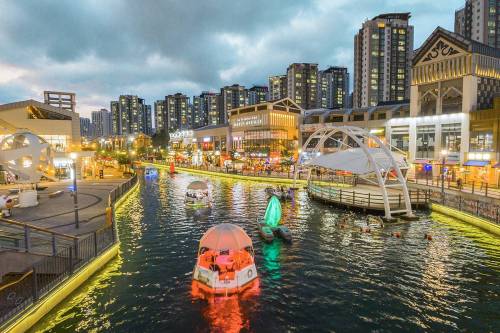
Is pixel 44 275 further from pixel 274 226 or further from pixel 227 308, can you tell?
pixel 274 226

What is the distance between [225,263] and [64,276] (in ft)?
26.2

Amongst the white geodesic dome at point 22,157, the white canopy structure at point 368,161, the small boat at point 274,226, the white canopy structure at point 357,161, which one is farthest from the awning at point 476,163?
the white geodesic dome at point 22,157

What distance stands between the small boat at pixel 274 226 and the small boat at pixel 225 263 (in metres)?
8.07

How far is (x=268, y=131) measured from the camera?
100 meters

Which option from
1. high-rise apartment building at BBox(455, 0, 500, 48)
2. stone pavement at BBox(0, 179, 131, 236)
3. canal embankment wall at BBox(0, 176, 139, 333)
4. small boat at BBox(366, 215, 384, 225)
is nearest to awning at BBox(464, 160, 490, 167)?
small boat at BBox(366, 215, 384, 225)

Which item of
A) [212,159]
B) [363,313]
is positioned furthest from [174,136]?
[363,313]

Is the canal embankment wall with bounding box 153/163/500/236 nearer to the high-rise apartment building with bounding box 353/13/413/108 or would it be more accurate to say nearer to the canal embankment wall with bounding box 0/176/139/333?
the canal embankment wall with bounding box 0/176/139/333

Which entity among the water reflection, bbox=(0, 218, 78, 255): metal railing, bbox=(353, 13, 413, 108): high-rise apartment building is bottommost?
the water reflection

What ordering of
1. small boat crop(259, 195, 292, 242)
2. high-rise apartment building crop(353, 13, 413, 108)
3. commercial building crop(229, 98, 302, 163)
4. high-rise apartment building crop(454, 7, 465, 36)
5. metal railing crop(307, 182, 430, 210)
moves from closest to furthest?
small boat crop(259, 195, 292, 242), metal railing crop(307, 182, 430, 210), commercial building crop(229, 98, 302, 163), high-rise apartment building crop(454, 7, 465, 36), high-rise apartment building crop(353, 13, 413, 108)

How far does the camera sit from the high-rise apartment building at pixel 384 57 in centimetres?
14988

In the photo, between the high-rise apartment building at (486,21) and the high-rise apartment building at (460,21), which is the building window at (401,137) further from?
the high-rise apartment building at (460,21)

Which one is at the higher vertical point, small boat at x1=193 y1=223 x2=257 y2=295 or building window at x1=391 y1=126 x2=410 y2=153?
building window at x1=391 y1=126 x2=410 y2=153

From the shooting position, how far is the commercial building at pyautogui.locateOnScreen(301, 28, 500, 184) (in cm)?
4800

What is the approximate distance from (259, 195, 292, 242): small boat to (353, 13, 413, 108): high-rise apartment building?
5517 inches
